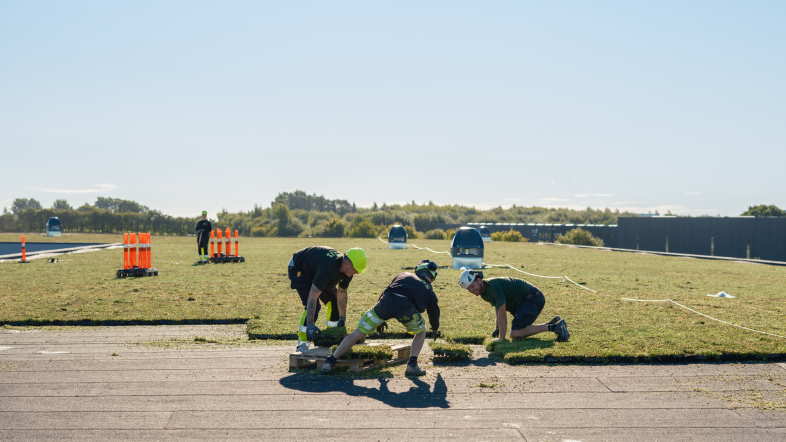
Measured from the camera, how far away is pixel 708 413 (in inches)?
279

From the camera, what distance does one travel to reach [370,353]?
9031 millimetres

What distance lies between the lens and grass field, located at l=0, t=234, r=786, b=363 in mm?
10344

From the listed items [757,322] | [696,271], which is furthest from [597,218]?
[757,322]

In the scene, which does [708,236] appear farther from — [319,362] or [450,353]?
[319,362]

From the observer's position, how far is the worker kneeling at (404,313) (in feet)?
28.6

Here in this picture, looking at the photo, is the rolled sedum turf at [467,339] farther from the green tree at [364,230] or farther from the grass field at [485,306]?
the green tree at [364,230]

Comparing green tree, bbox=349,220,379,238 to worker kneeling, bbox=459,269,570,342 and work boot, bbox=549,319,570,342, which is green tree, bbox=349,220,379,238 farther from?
work boot, bbox=549,319,570,342

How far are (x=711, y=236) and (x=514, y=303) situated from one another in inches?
1736

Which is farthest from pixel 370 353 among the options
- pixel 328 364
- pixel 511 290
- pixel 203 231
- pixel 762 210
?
pixel 762 210

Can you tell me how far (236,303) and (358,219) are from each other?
71.0m

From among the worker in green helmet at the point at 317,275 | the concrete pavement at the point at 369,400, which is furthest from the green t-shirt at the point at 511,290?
the worker in green helmet at the point at 317,275

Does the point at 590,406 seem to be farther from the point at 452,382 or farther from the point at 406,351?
the point at 406,351

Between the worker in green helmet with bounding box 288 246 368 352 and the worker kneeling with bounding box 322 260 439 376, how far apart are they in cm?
80

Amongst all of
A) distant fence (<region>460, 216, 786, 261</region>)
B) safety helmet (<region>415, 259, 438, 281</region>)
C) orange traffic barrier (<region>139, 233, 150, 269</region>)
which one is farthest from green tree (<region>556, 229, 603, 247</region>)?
safety helmet (<region>415, 259, 438, 281</region>)
